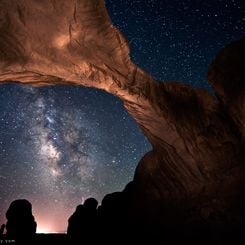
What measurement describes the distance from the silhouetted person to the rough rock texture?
230 inches

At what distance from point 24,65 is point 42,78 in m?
1.08

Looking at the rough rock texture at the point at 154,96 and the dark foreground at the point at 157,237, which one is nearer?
the rough rock texture at the point at 154,96

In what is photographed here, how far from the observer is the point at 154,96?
9.59m

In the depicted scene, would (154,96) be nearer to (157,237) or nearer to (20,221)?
(157,237)

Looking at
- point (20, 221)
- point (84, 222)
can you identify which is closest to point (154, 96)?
point (84, 222)

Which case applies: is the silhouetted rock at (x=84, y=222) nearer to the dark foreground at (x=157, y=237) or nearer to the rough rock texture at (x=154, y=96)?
the dark foreground at (x=157, y=237)

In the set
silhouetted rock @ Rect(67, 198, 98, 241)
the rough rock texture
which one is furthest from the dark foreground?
the rough rock texture

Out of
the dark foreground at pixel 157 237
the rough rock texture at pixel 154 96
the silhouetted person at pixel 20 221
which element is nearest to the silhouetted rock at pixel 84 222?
the dark foreground at pixel 157 237

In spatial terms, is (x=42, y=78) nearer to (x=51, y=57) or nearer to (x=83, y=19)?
(x=51, y=57)

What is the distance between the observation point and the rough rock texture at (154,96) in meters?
6.39

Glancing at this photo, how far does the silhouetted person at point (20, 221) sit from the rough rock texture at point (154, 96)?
585cm

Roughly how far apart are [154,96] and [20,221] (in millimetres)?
9672

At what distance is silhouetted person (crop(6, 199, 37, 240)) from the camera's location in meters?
14.2

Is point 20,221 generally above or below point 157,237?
above
